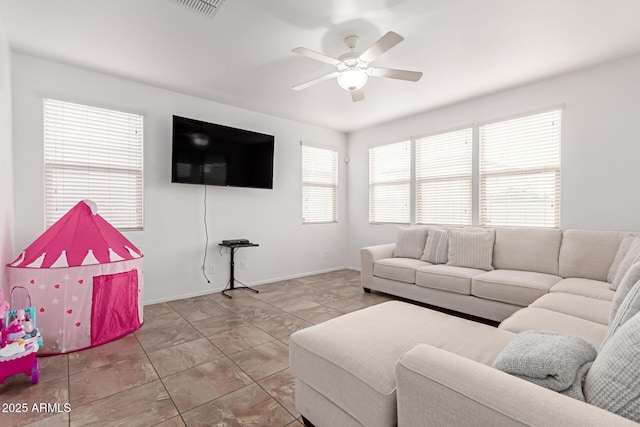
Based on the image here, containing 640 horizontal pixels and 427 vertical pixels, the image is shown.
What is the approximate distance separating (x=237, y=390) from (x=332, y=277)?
325cm

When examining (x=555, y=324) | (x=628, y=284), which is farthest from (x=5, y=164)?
(x=555, y=324)

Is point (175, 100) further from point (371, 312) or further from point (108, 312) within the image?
point (371, 312)

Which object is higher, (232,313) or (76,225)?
(76,225)

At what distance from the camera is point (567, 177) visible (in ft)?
11.1

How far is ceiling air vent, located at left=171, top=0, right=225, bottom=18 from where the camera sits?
2.10 metres

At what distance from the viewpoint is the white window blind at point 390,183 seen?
16.2 ft

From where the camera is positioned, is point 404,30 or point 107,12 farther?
point 404,30

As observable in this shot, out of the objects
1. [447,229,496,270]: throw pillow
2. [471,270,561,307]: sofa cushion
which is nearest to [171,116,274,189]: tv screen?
[447,229,496,270]: throw pillow

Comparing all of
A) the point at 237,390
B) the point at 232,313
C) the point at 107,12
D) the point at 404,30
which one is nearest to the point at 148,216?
the point at 232,313

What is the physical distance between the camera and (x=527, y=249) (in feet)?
10.9

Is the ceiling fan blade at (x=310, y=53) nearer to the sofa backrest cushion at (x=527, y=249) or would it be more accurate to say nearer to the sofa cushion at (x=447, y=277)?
the sofa cushion at (x=447, y=277)

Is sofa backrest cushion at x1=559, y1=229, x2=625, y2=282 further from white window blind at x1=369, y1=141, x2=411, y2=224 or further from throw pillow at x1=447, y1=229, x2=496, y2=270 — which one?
white window blind at x1=369, y1=141, x2=411, y2=224

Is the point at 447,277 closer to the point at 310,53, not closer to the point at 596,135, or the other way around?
the point at 596,135

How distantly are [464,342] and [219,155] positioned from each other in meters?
3.49
